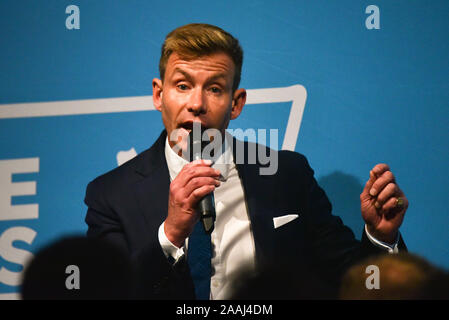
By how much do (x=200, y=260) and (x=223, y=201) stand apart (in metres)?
0.30

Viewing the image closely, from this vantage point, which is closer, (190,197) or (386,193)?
(190,197)

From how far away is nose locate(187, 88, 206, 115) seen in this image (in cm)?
198

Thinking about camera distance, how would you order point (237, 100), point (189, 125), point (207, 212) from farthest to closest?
point (237, 100) < point (189, 125) < point (207, 212)

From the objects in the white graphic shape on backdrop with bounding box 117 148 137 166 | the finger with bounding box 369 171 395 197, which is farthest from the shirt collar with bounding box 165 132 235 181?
the finger with bounding box 369 171 395 197

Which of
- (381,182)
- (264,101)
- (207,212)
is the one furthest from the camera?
(264,101)

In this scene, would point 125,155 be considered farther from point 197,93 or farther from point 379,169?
point 379,169

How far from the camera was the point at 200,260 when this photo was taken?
6.27 ft

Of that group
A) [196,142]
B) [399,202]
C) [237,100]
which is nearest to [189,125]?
[196,142]

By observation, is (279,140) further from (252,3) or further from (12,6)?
A: (12,6)

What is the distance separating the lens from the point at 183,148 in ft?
6.73

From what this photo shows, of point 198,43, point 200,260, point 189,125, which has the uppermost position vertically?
point 198,43

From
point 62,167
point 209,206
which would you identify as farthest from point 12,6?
point 209,206

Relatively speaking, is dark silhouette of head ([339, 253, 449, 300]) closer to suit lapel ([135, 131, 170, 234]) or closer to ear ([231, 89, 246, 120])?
suit lapel ([135, 131, 170, 234])
